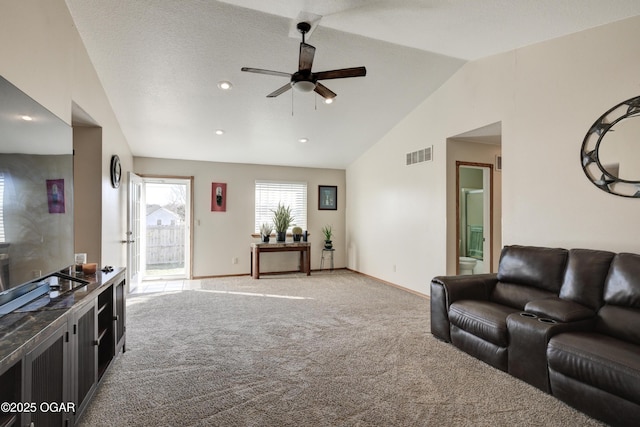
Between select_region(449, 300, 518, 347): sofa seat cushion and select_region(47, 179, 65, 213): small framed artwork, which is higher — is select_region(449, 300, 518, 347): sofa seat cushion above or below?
below

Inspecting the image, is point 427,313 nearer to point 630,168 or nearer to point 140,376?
point 630,168

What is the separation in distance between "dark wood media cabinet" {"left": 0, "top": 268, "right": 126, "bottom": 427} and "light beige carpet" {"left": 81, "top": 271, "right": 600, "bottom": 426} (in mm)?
324

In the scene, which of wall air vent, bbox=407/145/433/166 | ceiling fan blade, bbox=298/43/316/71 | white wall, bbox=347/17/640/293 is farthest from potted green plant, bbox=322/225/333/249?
ceiling fan blade, bbox=298/43/316/71

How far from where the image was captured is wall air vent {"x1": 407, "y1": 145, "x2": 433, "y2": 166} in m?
4.85

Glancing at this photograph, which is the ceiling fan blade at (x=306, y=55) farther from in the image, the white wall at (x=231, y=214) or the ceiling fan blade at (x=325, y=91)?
the white wall at (x=231, y=214)

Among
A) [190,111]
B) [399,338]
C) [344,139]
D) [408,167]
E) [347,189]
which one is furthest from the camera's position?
[347,189]

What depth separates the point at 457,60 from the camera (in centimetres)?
403

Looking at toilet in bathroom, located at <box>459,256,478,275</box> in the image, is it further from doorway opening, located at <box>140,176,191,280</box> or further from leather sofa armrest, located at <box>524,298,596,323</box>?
doorway opening, located at <box>140,176,191,280</box>

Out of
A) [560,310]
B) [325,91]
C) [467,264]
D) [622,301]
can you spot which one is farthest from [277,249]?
[622,301]

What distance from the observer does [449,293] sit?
3.15 metres

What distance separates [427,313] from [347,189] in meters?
4.01

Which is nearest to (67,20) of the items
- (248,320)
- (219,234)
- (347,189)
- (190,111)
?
(190,111)

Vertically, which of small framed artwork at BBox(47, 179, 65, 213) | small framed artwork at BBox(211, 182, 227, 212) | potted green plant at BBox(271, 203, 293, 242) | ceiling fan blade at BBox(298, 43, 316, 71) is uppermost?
ceiling fan blade at BBox(298, 43, 316, 71)

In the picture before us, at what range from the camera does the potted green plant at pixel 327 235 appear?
7277 mm
